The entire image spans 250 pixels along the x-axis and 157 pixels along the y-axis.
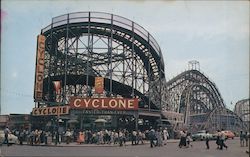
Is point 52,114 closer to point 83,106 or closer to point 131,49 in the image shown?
point 83,106

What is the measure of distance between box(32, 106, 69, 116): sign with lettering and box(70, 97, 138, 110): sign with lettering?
39.9 inches

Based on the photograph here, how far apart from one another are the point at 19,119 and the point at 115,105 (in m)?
14.7

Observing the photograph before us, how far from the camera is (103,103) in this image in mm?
37344

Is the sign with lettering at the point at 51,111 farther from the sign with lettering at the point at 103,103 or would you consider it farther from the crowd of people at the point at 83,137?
the crowd of people at the point at 83,137

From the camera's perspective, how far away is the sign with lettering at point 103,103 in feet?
121

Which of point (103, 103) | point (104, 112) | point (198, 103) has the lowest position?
point (104, 112)

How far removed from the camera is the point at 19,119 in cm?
4494

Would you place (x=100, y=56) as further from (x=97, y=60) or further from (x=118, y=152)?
(x=118, y=152)

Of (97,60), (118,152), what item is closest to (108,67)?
(97,60)

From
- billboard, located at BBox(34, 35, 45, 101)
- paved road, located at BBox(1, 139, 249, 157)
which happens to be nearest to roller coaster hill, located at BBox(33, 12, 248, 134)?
billboard, located at BBox(34, 35, 45, 101)

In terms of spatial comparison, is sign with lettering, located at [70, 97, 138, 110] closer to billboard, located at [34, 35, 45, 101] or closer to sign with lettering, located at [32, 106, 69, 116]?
sign with lettering, located at [32, 106, 69, 116]

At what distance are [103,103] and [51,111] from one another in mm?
6193

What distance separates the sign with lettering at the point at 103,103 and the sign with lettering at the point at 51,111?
3.33 ft

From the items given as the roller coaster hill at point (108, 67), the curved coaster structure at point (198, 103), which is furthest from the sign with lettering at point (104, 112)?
the curved coaster structure at point (198, 103)
